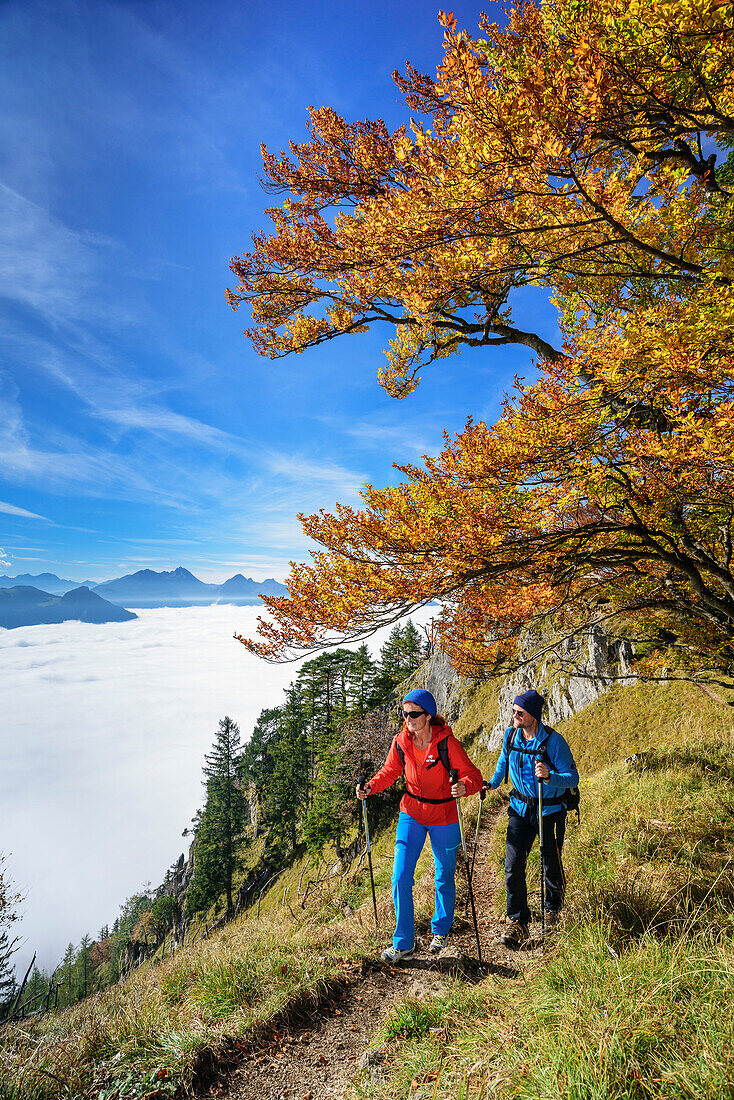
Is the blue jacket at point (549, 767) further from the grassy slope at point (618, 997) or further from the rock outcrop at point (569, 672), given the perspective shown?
the rock outcrop at point (569, 672)

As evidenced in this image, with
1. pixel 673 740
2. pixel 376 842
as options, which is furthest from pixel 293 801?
pixel 673 740

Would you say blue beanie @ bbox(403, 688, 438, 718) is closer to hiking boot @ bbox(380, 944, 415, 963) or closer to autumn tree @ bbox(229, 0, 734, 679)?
autumn tree @ bbox(229, 0, 734, 679)

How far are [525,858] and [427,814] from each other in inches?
45.4

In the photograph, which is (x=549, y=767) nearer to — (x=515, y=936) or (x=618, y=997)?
(x=515, y=936)

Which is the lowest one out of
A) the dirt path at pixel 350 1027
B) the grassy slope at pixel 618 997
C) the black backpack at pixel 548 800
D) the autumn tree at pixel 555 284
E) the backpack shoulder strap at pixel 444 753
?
the dirt path at pixel 350 1027

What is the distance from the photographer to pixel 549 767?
4.19m

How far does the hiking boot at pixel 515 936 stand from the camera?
13.7 feet

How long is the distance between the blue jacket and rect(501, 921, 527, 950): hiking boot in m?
1.03

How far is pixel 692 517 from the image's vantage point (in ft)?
18.2

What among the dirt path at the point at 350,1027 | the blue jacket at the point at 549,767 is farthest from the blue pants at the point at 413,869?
the blue jacket at the point at 549,767

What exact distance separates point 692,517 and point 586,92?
450 centimetres

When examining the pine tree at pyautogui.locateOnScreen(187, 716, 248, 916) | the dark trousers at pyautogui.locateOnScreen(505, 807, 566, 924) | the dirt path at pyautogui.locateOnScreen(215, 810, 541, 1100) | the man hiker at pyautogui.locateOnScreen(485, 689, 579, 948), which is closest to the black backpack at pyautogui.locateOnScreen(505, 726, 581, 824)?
the man hiker at pyautogui.locateOnScreen(485, 689, 579, 948)

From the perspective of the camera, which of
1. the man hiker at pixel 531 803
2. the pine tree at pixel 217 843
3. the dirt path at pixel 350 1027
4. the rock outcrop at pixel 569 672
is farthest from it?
the pine tree at pixel 217 843

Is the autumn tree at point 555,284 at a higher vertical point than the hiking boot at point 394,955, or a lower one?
higher
